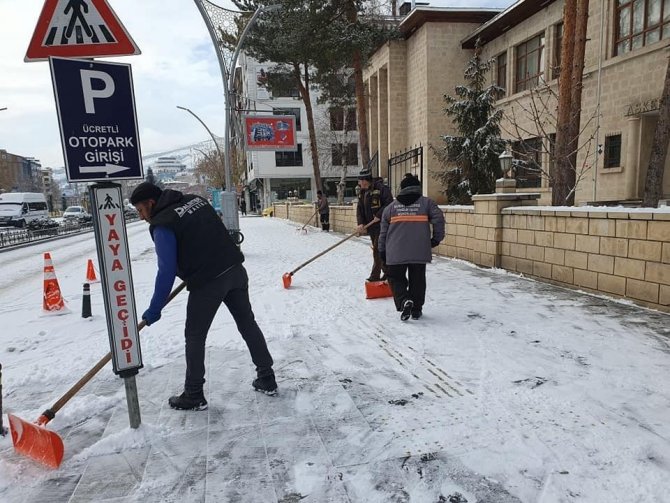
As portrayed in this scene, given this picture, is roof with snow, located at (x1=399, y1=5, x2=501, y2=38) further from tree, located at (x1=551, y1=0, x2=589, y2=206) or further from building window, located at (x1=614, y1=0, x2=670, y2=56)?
tree, located at (x1=551, y1=0, x2=589, y2=206)

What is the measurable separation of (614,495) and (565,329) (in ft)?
9.05

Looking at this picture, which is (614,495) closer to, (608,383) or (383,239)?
(608,383)

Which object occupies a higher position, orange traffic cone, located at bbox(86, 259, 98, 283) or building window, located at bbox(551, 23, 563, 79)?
building window, located at bbox(551, 23, 563, 79)

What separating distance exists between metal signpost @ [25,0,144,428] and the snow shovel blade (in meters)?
0.50

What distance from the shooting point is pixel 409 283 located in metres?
5.26

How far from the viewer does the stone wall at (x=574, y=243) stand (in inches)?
208

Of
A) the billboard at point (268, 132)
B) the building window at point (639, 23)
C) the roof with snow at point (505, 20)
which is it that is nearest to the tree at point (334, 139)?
the roof with snow at point (505, 20)

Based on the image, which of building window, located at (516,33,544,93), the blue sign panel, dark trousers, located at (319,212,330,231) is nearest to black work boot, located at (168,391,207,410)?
the blue sign panel

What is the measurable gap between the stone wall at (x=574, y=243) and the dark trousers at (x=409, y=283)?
262 cm

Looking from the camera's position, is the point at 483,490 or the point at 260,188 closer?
the point at 483,490

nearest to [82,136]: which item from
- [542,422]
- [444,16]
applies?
[542,422]

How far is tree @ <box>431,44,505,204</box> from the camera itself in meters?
15.2

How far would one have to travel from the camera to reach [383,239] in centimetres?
543

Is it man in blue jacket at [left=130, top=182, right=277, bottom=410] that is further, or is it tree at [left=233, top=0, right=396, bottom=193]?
tree at [left=233, top=0, right=396, bottom=193]
